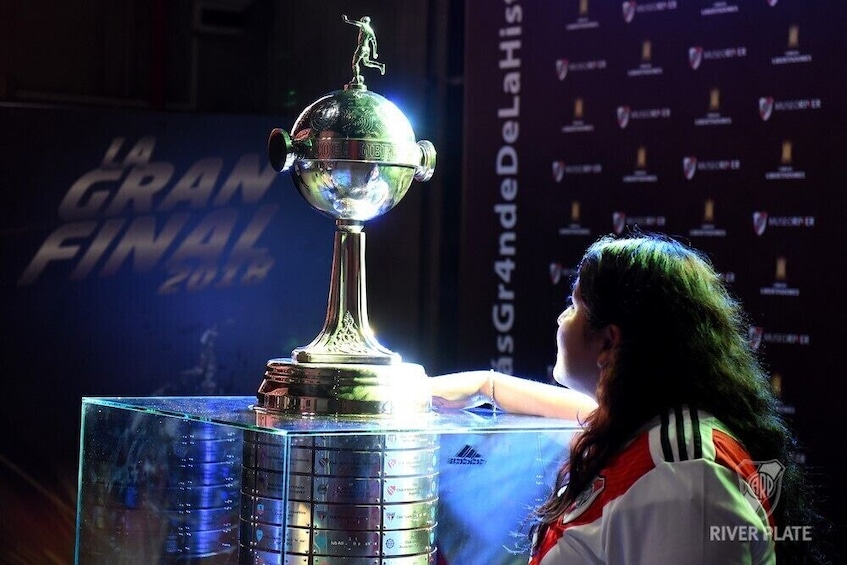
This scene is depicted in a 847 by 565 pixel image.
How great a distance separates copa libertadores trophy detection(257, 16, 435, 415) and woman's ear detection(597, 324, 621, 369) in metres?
0.36

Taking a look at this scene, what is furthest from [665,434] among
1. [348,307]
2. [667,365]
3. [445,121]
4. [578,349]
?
[445,121]

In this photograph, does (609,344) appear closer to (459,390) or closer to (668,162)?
(459,390)

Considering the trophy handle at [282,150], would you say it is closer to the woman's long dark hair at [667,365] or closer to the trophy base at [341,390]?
the trophy base at [341,390]

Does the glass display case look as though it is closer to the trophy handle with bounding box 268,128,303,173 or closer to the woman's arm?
the woman's arm

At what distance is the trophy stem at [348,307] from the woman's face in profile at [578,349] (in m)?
0.33

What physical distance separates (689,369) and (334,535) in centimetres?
54

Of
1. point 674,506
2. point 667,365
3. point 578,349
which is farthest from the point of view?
point 578,349

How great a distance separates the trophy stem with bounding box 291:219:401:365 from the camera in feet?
6.14

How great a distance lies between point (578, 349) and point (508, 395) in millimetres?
360

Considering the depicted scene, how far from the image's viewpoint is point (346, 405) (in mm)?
1757

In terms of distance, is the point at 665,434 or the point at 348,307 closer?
the point at 665,434

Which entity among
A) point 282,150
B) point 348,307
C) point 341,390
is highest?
point 282,150

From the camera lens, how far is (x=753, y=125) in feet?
12.0

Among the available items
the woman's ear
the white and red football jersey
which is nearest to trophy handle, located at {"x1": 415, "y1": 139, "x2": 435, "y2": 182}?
the woman's ear
